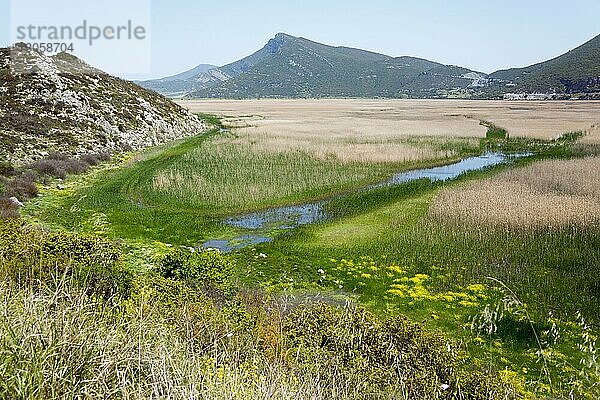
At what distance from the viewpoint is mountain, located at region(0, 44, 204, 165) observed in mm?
39438

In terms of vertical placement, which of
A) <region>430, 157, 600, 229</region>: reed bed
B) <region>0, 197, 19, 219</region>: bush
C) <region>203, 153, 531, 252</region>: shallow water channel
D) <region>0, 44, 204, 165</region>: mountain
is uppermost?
<region>0, 44, 204, 165</region>: mountain

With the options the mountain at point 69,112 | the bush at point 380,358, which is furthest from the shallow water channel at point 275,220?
the mountain at point 69,112

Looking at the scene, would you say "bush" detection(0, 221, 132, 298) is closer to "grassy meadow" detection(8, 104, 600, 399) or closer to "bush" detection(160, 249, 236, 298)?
"grassy meadow" detection(8, 104, 600, 399)

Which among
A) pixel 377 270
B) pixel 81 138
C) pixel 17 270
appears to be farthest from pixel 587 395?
pixel 81 138

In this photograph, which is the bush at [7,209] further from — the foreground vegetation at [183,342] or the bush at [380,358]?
the bush at [380,358]

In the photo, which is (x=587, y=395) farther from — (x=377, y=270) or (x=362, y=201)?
(x=362, y=201)

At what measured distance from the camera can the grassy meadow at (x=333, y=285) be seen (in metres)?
6.78

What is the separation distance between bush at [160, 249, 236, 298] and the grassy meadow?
0.05 metres

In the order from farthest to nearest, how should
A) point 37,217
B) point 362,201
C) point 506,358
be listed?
1. point 362,201
2. point 37,217
3. point 506,358

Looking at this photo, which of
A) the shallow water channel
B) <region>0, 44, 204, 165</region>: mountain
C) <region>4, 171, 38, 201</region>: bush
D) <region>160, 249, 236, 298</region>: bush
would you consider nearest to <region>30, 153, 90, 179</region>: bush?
<region>0, 44, 204, 165</region>: mountain

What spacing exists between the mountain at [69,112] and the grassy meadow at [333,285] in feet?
21.5

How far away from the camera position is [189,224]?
21891 mm

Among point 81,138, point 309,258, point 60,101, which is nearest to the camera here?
point 309,258

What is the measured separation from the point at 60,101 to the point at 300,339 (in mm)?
49578
